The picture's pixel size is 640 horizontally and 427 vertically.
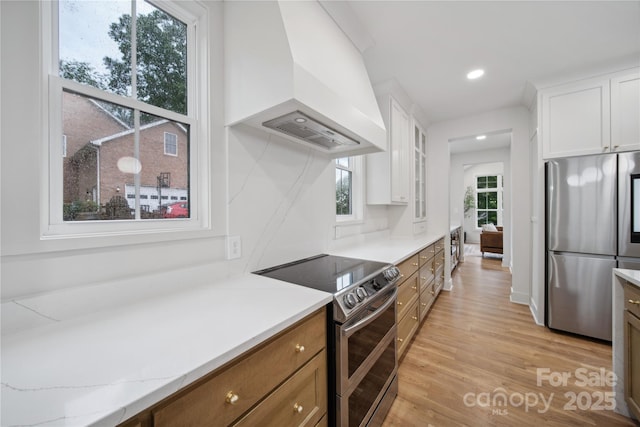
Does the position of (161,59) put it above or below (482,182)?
below

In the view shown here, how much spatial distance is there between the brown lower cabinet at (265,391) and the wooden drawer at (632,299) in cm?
171

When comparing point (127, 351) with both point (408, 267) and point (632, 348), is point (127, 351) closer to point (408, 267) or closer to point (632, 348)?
point (408, 267)

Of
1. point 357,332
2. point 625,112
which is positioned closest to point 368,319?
point 357,332

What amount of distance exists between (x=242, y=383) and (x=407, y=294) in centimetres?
162

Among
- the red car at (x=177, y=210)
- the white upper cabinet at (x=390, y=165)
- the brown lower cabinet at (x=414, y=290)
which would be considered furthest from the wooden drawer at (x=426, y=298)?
the red car at (x=177, y=210)

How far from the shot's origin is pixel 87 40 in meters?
0.96

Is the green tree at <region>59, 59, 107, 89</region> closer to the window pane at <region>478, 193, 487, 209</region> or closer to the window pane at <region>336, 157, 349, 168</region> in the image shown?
the window pane at <region>336, 157, 349, 168</region>

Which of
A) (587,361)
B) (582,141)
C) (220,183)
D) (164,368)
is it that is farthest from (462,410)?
(582,141)

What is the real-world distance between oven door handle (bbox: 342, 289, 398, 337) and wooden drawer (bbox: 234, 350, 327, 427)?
0.14m

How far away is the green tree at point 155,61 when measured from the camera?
1.05 metres

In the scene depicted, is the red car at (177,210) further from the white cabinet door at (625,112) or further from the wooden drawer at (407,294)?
the white cabinet door at (625,112)

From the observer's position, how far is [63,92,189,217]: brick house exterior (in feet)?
3.01

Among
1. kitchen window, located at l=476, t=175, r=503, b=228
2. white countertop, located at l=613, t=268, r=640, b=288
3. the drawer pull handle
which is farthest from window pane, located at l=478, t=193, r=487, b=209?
the drawer pull handle

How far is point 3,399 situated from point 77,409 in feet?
0.57
